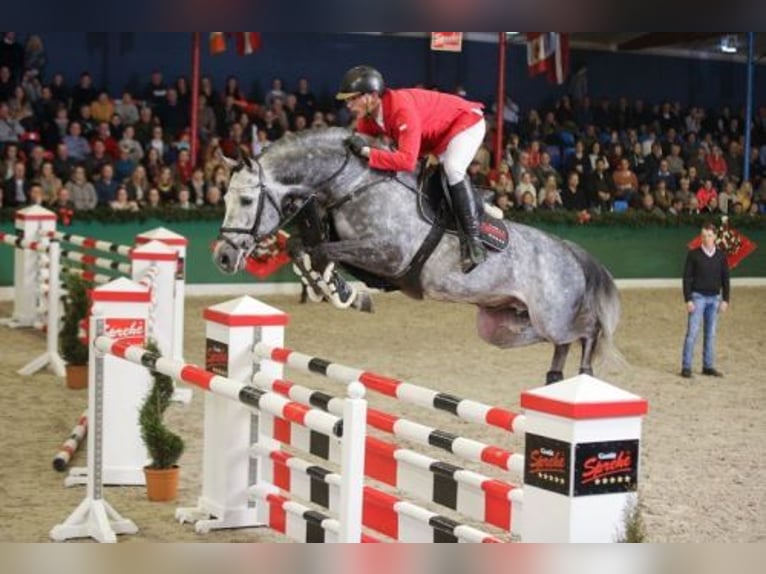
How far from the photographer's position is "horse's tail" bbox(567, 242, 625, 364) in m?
5.52

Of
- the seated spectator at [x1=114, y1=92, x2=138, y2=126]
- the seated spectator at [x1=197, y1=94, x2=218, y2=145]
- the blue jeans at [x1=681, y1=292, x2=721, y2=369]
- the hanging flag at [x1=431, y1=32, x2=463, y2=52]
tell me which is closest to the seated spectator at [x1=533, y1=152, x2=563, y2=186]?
the seated spectator at [x1=197, y1=94, x2=218, y2=145]

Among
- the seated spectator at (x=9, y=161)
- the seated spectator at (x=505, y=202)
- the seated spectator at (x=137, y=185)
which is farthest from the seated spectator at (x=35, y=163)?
the seated spectator at (x=505, y=202)

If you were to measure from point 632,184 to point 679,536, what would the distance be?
29.9ft

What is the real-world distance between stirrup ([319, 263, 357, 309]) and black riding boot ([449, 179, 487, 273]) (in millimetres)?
466

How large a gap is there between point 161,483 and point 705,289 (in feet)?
15.5

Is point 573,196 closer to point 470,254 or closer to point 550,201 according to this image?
point 550,201

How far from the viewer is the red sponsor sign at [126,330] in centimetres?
567

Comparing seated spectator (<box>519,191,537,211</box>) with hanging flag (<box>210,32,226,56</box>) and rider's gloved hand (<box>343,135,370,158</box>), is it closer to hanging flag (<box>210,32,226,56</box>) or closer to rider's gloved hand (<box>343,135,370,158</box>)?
hanging flag (<box>210,32,226,56</box>)

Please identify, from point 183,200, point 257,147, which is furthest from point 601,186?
point 183,200

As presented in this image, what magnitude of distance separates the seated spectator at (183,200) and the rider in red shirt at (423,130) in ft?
22.9

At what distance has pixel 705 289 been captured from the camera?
9.01m
